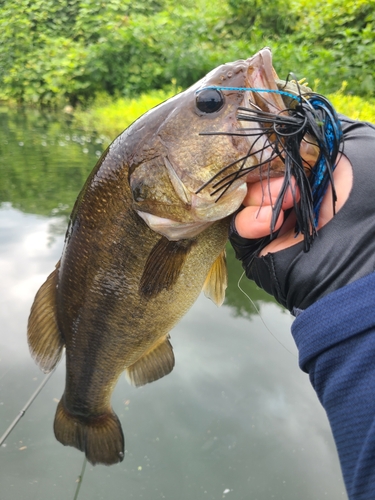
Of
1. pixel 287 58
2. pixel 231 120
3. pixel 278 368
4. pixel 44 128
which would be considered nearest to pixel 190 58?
pixel 287 58

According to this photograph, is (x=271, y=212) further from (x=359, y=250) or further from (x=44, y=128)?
(x=44, y=128)

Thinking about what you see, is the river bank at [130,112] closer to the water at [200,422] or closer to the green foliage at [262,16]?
the water at [200,422]

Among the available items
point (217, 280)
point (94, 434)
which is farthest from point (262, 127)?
point (94, 434)

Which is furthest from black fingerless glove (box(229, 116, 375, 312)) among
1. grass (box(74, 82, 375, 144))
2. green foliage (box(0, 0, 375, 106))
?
green foliage (box(0, 0, 375, 106))

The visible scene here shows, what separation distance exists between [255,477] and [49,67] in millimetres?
12638

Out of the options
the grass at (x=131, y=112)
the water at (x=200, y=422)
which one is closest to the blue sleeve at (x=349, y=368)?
the water at (x=200, y=422)

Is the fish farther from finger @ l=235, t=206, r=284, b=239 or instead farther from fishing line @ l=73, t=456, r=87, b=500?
fishing line @ l=73, t=456, r=87, b=500

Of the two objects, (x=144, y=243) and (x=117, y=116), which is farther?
(x=117, y=116)

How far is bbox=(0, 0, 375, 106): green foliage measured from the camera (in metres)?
7.72

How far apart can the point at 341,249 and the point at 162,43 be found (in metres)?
10.6

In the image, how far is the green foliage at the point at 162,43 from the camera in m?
7.72

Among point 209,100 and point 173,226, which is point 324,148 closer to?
point 209,100

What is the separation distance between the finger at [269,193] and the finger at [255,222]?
19mm

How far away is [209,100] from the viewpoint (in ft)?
3.70
